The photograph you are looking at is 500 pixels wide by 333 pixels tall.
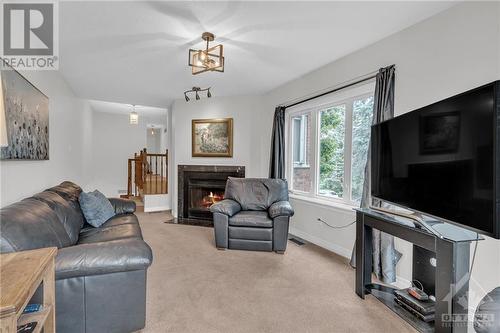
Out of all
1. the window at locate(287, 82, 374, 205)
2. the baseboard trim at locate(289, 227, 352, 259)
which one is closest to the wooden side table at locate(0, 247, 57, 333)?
the baseboard trim at locate(289, 227, 352, 259)

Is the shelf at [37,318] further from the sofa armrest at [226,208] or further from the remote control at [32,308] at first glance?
the sofa armrest at [226,208]

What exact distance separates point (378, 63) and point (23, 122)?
11.8ft

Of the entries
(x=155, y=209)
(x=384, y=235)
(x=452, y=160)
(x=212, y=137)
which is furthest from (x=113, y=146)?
(x=452, y=160)

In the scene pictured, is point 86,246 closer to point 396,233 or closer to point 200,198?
point 396,233

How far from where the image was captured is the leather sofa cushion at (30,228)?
1468 mm

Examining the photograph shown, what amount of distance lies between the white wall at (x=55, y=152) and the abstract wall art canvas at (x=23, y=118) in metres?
0.11

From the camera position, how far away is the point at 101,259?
5.19ft

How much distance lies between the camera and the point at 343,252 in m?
3.28

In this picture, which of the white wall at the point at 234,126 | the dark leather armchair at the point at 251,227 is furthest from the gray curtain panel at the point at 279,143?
the dark leather armchair at the point at 251,227

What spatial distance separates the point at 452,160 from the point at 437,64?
1202mm

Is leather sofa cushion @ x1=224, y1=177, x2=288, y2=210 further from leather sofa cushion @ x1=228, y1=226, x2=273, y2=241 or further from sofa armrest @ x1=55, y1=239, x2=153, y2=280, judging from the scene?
sofa armrest @ x1=55, y1=239, x2=153, y2=280

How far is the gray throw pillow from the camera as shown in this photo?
9.27 ft

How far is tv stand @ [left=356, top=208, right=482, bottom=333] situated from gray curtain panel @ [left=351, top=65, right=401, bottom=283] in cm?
33

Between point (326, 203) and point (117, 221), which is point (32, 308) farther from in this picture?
point (326, 203)
